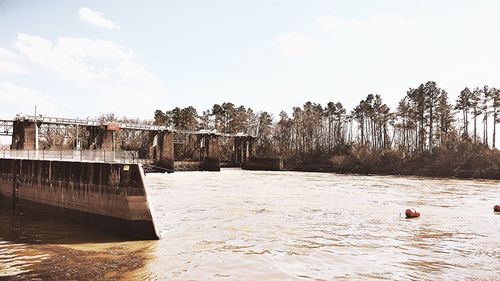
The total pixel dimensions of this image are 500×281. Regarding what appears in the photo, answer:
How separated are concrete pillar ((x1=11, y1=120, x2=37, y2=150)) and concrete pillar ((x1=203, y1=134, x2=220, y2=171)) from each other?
2977 centimetres

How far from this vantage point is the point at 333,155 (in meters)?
83.4

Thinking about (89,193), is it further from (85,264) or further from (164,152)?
(164,152)

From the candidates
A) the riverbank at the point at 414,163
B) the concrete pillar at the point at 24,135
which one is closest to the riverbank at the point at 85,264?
the concrete pillar at the point at 24,135

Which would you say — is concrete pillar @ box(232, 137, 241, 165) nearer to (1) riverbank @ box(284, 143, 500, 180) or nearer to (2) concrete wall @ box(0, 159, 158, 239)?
(1) riverbank @ box(284, 143, 500, 180)

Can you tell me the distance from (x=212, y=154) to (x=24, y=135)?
3181 cm

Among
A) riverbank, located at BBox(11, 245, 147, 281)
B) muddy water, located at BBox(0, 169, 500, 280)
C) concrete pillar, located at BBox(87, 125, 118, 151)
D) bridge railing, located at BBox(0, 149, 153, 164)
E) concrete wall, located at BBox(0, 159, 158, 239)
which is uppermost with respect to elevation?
concrete pillar, located at BBox(87, 125, 118, 151)

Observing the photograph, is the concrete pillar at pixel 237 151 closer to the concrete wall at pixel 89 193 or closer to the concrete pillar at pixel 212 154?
the concrete pillar at pixel 212 154

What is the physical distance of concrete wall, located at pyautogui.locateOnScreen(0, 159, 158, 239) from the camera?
15.4 metres

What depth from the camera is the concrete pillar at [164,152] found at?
203ft

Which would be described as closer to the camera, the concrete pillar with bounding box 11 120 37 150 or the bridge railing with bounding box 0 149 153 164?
the bridge railing with bounding box 0 149 153 164

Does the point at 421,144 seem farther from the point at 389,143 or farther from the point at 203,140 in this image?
the point at 203,140

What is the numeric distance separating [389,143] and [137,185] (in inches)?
3109

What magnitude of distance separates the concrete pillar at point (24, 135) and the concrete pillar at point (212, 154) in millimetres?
29766

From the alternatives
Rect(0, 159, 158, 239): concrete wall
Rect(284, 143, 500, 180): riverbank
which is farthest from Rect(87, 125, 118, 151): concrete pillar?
Rect(284, 143, 500, 180): riverbank
